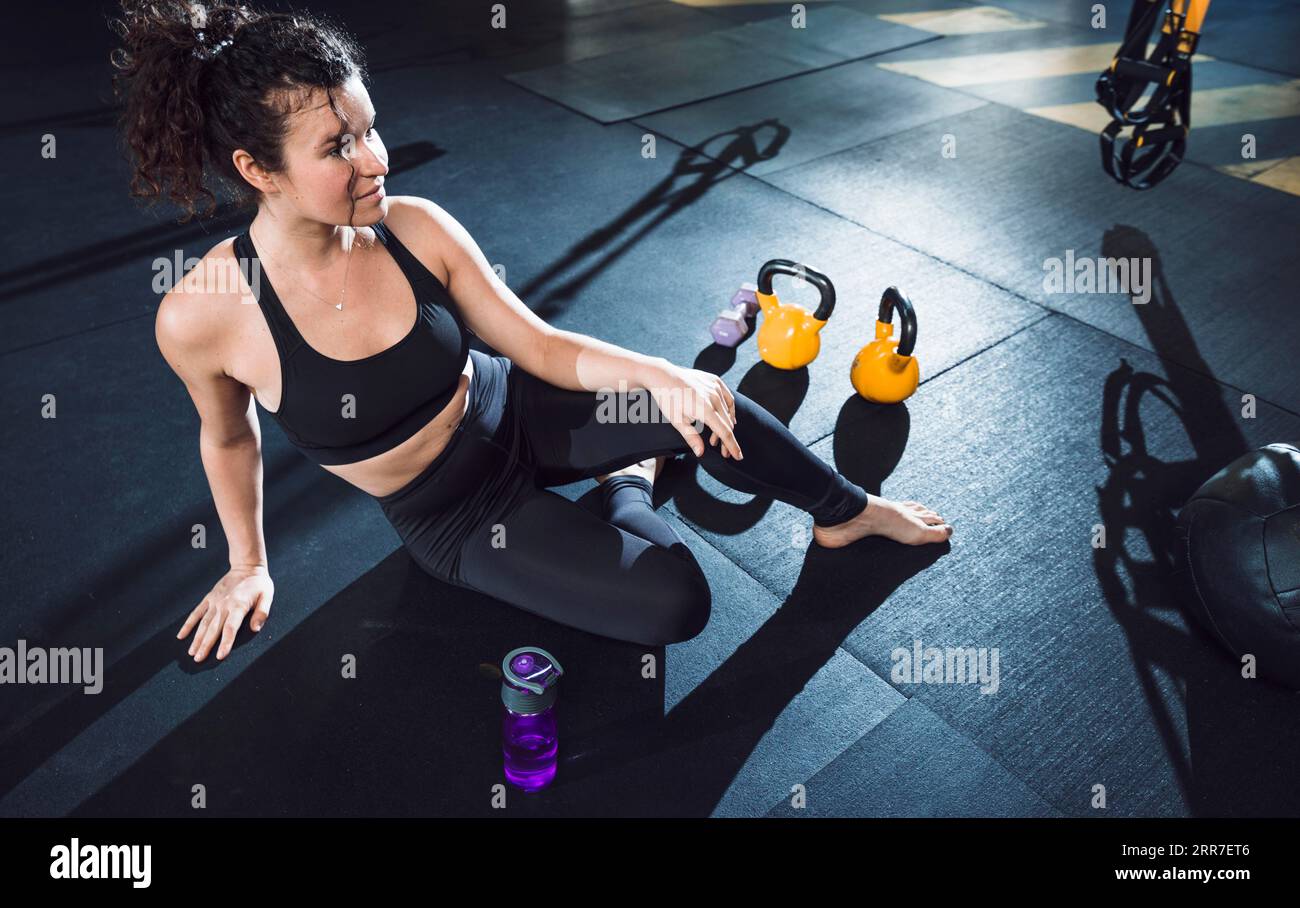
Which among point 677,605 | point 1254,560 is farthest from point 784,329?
point 1254,560

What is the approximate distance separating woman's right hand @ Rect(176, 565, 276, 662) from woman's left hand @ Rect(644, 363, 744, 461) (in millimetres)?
929

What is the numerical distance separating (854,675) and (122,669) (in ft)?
4.87

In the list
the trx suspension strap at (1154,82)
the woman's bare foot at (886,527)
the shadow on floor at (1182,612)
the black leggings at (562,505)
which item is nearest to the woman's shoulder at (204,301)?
the black leggings at (562,505)

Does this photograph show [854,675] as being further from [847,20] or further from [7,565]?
[847,20]

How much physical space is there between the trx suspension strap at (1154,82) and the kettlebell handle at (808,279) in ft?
4.88

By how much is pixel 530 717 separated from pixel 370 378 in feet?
2.21

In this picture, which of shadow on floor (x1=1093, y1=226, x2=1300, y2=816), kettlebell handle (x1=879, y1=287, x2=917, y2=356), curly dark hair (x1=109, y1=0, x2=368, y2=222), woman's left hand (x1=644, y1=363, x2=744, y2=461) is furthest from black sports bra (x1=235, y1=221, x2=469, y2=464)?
shadow on floor (x1=1093, y1=226, x2=1300, y2=816)

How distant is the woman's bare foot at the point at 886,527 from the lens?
222cm

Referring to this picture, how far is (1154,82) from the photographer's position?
342cm

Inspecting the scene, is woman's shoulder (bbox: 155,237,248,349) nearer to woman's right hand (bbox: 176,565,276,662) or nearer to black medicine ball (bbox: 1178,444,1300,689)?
woman's right hand (bbox: 176,565,276,662)

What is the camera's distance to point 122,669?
2.04 meters

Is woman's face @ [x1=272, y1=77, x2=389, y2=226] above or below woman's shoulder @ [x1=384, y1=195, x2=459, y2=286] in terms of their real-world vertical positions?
above

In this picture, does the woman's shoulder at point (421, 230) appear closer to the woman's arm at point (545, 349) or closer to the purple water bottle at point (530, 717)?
the woman's arm at point (545, 349)

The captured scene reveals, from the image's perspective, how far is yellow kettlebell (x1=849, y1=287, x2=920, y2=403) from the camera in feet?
8.74
